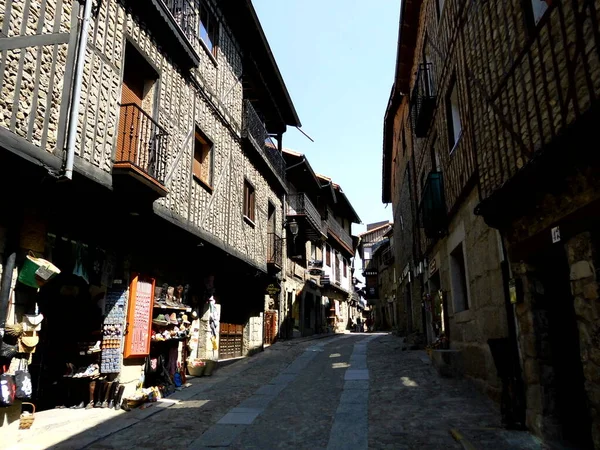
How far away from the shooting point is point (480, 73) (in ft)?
19.5

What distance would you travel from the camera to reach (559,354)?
452 centimetres

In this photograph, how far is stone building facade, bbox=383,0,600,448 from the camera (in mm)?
3629

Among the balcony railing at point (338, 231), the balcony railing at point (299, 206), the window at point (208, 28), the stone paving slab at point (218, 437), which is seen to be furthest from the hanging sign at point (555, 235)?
the balcony railing at point (338, 231)

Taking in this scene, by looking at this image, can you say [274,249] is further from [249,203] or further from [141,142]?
[141,142]

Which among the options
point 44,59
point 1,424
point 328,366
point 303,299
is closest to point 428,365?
point 328,366

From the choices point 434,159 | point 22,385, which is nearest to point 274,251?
point 434,159

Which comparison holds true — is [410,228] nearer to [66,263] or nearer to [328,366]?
[328,366]

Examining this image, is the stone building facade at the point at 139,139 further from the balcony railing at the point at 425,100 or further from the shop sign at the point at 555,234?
the shop sign at the point at 555,234

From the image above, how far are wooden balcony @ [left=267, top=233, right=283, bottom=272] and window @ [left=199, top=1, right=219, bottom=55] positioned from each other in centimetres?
685

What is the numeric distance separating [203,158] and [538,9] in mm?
7311

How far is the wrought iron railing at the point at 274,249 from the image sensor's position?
15258mm

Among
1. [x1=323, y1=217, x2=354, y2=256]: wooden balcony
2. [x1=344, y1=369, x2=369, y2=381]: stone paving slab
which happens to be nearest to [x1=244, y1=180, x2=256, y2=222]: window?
[x1=344, y1=369, x2=369, y2=381]: stone paving slab

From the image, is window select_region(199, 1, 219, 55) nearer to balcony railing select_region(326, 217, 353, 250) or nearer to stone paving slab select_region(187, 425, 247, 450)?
stone paving slab select_region(187, 425, 247, 450)

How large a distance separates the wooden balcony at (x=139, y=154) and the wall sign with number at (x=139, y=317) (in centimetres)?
166
